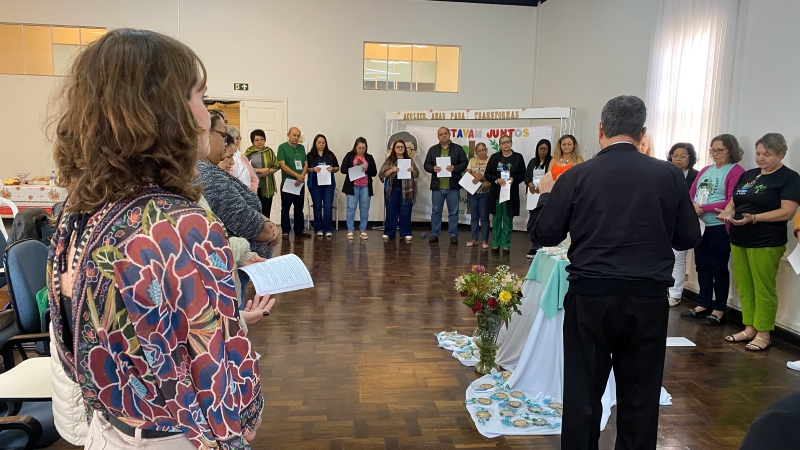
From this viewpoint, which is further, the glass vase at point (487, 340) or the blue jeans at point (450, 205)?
the blue jeans at point (450, 205)

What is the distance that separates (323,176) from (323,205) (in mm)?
522

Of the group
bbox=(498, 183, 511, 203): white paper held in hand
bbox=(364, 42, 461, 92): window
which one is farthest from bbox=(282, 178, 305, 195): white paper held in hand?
bbox=(498, 183, 511, 203): white paper held in hand

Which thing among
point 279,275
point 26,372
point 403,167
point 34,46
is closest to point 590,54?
point 403,167

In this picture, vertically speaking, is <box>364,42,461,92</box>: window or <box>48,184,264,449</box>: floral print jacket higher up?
<box>364,42,461,92</box>: window

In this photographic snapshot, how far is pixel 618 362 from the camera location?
2.12 meters

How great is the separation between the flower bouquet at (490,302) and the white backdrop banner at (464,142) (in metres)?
5.36

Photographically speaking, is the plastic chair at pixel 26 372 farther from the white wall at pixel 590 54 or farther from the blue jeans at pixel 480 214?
the white wall at pixel 590 54

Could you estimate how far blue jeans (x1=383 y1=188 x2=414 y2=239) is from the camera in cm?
835

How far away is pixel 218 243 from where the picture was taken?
829 millimetres

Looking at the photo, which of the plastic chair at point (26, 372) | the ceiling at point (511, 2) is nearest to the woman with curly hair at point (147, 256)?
the plastic chair at point (26, 372)

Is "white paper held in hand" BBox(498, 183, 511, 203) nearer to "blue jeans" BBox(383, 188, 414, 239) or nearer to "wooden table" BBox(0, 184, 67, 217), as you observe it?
"blue jeans" BBox(383, 188, 414, 239)

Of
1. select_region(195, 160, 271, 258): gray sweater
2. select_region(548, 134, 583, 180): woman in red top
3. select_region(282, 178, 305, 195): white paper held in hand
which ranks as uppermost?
select_region(548, 134, 583, 180): woman in red top

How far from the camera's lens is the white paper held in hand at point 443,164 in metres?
8.00

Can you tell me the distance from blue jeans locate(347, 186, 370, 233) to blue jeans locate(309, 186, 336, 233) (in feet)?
0.99
